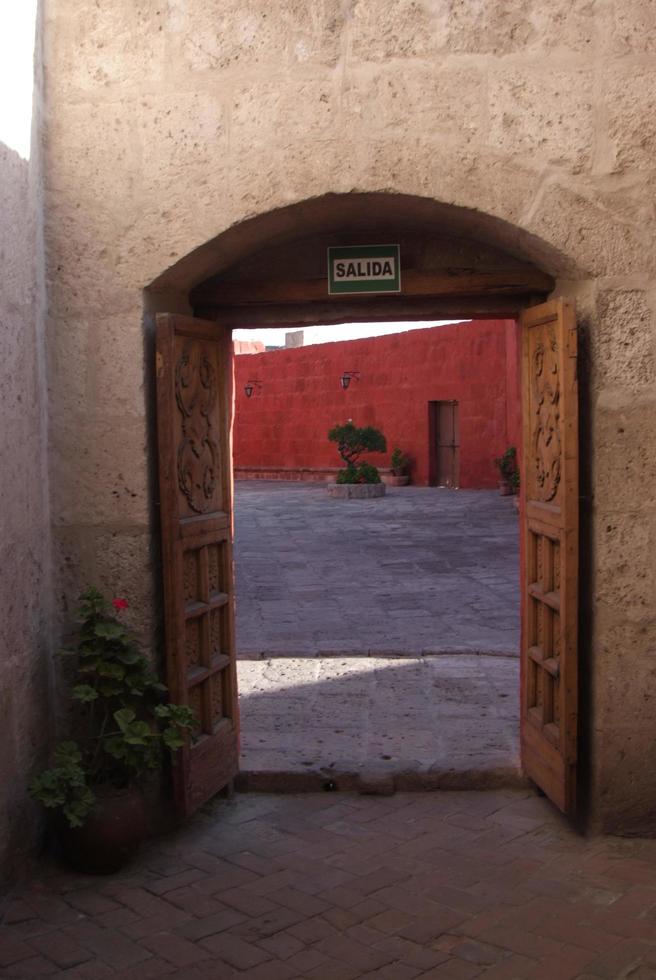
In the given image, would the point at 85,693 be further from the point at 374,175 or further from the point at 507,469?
the point at 507,469

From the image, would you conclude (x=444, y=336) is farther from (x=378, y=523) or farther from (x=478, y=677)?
(x=478, y=677)

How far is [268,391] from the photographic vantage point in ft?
82.3

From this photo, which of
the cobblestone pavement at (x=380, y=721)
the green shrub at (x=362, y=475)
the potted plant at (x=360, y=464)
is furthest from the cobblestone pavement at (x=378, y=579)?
the green shrub at (x=362, y=475)

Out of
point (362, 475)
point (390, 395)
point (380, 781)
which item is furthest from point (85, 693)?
point (390, 395)

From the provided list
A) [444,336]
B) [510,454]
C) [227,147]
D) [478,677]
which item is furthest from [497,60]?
[444,336]

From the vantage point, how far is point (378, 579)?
30.8 feet

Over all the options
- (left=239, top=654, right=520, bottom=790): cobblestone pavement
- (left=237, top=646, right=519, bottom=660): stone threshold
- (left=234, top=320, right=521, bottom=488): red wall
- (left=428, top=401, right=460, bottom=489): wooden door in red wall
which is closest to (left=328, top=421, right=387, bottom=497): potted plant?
(left=428, top=401, right=460, bottom=489): wooden door in red wall

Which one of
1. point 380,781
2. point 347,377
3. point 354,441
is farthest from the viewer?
point 347,377

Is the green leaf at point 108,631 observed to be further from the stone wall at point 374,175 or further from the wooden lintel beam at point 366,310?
the wooden lintel beam at point 366,310

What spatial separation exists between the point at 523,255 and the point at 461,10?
2.96 feet

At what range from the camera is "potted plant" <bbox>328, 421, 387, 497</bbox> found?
18.4m

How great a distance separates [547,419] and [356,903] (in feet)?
6.05

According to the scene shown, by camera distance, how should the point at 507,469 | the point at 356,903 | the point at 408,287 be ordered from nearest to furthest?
the point at 356,903 < the point at 408,287 < the point at 507,469

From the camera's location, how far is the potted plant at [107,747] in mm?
3424
